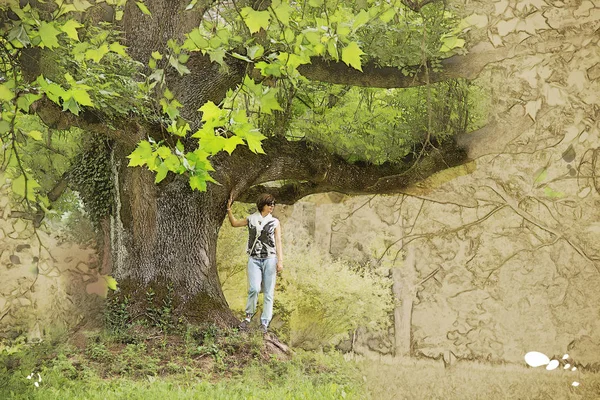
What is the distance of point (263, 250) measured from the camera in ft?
17.1

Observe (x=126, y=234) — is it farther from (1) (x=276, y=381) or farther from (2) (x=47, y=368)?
(1) (x=276, y=381)

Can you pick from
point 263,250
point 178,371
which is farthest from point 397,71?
point 178,371

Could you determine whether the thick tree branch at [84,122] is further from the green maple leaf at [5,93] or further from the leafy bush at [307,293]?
the leafy bush at [307,293]

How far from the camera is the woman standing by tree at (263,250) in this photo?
5.16 m

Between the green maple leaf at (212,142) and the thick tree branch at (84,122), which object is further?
the thick tree branch at (84,122)

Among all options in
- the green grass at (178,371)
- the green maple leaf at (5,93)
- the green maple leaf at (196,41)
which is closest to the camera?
the green maple leaf at (5,93)

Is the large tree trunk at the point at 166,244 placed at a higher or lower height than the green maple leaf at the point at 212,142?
higher

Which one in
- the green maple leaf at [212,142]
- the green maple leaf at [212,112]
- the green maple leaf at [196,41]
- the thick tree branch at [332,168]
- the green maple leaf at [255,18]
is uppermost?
the thick tree branch at [332,168]

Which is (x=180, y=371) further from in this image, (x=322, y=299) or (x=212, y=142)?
(x=322, y=299)

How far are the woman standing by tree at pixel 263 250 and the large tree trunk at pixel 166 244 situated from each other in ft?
0.81

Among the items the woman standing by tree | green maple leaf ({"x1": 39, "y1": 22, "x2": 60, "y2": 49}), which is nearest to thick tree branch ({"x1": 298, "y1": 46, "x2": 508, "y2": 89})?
the woman standing by tree

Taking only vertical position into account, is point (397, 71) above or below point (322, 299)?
above

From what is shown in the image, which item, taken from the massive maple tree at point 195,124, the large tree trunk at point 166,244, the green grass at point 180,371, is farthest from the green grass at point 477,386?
the massive maple tree at point 195,124

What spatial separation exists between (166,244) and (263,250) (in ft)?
2.21
